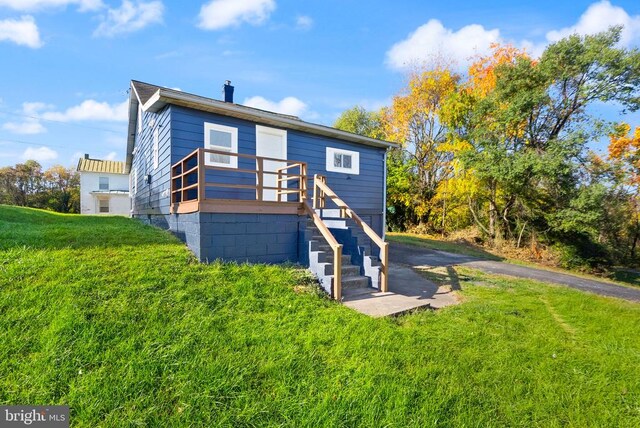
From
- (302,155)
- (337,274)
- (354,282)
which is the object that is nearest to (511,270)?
(354,282)

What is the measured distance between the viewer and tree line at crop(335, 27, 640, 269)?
A: 11883 mm

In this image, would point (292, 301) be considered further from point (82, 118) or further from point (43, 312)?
point (82, 118)

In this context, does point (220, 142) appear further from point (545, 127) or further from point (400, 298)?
point (545, 127)

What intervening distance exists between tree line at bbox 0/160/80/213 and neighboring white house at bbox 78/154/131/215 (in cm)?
789

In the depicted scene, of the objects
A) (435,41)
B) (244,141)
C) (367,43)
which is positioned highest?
(435,41)

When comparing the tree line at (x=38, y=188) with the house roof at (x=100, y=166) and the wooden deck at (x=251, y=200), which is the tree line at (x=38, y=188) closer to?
the house roof at (x=100, y=166)

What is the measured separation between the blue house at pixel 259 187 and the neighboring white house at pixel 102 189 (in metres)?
17.9

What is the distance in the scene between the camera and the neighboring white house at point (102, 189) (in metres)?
25.2

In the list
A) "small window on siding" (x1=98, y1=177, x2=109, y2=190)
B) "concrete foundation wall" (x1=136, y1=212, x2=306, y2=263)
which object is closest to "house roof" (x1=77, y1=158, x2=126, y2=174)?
"small window on siding" (x1=98, y1=177, x2=109, y2=190)

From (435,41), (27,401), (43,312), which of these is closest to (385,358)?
(27,401)

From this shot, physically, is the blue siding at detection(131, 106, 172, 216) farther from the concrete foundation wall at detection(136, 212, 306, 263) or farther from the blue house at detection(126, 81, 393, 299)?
the concrete foundation wall at detection(136, 212, 306, 263)

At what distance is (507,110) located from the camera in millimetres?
13219

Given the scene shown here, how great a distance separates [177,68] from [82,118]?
23.8 meters

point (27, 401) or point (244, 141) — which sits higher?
point (244, 141)
